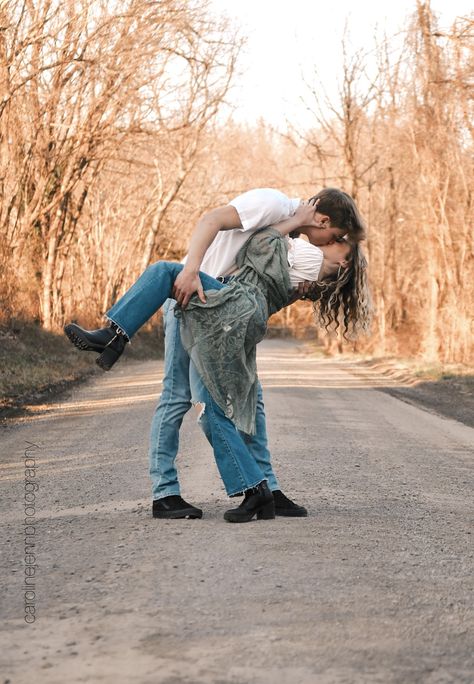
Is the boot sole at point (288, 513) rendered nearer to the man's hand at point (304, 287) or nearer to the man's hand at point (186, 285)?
the man's hand at point (304, 287)

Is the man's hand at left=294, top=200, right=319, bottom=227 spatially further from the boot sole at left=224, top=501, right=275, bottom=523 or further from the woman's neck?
the boot sole at left=224, top=501, right=275, bottom=523

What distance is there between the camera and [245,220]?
15.8ft

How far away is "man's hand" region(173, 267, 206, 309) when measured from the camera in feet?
15.5

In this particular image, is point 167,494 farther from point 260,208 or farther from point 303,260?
point 260,208

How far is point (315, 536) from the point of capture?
4902mm

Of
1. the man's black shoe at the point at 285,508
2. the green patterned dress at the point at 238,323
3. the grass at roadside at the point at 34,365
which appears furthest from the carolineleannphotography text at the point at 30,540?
the grass at roadside at the point at 34,365

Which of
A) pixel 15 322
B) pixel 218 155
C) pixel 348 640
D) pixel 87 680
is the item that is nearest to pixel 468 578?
pixel 348 640

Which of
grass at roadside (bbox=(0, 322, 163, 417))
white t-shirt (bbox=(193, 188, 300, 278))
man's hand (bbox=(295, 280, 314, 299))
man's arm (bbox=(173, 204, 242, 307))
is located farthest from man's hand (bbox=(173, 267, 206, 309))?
grass at roadside (bbox=(0, 322, 163, 417))

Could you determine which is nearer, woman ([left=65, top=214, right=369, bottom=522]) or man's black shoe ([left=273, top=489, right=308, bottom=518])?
woman ([left=65, top=214, right=369, bottom=522])

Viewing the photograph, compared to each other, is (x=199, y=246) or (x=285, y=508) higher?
(x=199, y=246)

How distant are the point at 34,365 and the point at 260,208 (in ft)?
42.3

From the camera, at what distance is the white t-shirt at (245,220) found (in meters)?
4.81

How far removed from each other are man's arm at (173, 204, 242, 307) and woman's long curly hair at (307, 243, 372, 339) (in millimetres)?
674

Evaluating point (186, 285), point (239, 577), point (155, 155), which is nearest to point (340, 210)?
point (186, 285)
